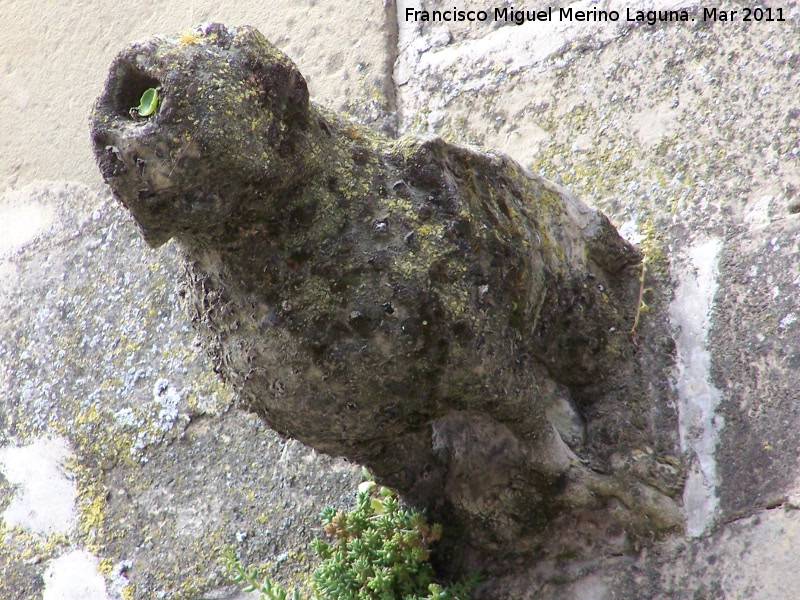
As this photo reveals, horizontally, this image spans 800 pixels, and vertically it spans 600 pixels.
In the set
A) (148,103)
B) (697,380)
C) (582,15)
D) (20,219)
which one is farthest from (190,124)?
(20,219)

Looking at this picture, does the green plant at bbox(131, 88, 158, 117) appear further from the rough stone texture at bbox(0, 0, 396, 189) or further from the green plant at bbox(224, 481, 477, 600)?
the rough stone texture at bbox(0, 0, 396, 189)

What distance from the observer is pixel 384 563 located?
1.13 metres

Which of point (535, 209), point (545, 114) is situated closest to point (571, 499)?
point (535, 209)

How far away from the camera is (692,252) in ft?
4.03

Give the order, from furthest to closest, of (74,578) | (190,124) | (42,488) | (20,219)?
1. (20,219)
2. (42,488)
3. (74,578)
4. (190,124)

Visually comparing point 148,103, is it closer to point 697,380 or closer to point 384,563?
point 384,563

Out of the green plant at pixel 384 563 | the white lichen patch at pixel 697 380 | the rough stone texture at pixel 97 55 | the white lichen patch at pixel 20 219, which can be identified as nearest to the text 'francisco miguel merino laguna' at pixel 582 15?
the rough stone texture at pixel 97 55

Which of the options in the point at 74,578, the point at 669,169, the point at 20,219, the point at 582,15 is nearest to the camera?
the point at 669,169

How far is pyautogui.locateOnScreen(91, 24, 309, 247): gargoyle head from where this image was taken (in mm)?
769

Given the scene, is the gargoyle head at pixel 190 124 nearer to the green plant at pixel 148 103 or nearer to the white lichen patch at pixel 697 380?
the green plant at pixel 148 103

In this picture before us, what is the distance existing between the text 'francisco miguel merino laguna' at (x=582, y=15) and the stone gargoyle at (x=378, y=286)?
43 cm

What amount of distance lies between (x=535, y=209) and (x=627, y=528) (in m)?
0.44

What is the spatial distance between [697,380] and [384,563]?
51 cm

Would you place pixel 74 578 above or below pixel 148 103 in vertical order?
below
